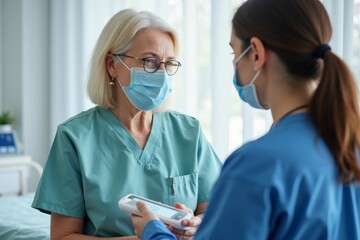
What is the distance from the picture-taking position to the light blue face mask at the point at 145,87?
1.52 meters

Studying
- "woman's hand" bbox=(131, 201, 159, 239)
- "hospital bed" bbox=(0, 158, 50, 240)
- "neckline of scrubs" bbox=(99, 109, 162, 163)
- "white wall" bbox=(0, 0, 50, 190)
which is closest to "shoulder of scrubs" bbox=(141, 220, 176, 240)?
"woman's hand" bbox=(131, 201, 159, 239)

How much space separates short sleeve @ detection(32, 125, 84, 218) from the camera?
54.2 inches

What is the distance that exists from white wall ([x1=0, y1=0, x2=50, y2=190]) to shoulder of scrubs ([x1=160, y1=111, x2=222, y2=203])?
6.71 ft

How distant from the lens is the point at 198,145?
1571 millimetres

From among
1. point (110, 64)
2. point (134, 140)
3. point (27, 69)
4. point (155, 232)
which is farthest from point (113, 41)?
point (27, 69)

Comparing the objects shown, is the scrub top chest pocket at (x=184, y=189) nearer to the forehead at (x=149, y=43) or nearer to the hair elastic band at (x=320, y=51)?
the forehead at (x=149, y=43)

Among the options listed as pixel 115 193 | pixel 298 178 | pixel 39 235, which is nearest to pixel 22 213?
pixel 39 235

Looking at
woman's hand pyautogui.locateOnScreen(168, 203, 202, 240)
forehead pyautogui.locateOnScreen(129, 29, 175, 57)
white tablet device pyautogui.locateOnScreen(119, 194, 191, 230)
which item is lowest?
woman's hand pyautogui.locateOnScreen(168, 203, 202, 240)

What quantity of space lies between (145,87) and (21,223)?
88 centimetres

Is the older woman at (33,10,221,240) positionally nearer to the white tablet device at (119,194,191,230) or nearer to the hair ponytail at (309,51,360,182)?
the white tablet device at (119,194,191,230)

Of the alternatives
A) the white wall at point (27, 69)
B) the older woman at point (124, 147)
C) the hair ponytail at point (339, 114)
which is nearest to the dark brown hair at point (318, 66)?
the hair ponytail at point (339, 114)

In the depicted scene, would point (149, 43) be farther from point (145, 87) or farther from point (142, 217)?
point (142, 217)

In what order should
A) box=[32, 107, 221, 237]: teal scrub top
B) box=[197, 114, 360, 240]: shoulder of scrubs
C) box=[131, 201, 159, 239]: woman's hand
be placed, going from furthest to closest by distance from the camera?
1. box=[32, 107, 221, 237]: teal scrub top
2. box=[131, 201, 159, 239]: woman's hand
3. box=[197, 114, 360, 240]: shoulder of scrubs

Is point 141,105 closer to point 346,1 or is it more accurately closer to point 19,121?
point 346,1
